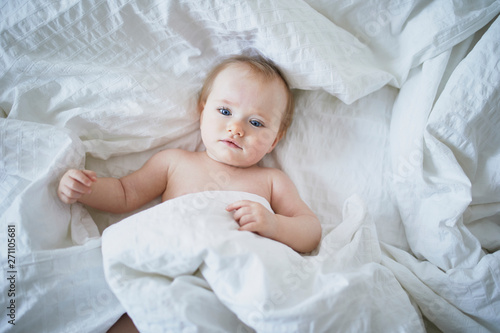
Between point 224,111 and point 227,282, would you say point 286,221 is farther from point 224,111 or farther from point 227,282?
point 224,111

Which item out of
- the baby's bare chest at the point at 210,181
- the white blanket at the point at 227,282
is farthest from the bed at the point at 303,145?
the baby's bare chest at the point at 210,181

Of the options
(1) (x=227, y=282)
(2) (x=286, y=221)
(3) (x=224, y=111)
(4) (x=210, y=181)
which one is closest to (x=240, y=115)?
(3) (x=224, y=111)

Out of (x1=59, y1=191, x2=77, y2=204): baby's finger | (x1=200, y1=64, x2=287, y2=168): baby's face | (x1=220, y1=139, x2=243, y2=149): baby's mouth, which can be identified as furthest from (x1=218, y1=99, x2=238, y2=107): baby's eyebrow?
(x1=59, y1=191, x2=77, y2=204): baby's finger

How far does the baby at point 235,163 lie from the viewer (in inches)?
35.3

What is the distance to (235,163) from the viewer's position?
981mm

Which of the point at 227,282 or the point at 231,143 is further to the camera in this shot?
the point at 231,143

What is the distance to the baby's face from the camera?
3.11 ft

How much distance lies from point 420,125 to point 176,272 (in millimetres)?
770

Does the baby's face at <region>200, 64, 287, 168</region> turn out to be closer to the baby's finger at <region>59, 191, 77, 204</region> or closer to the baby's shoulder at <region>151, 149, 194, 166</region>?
the baby's shoulder at <region>151, 149, 194, 166</region>

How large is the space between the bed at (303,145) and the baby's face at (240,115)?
10 centimetres

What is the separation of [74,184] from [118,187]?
135 millimetres

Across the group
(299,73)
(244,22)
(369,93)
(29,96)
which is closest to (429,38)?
(369,93)

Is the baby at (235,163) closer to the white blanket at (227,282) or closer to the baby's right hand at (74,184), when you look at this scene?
the baby's right hand at (74,184)

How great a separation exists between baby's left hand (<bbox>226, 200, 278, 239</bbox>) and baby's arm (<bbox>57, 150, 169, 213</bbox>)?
289 millimetres
